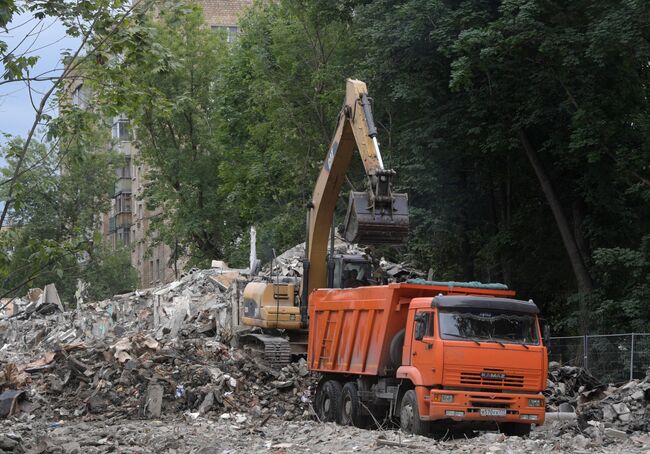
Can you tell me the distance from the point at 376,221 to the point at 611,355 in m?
7.80

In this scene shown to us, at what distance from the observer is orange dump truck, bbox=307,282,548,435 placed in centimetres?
1538

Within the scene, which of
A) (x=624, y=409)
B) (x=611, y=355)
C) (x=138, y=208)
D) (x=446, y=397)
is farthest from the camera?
(x=138, y=208)

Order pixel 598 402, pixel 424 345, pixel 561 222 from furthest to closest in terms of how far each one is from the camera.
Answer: pixel 561 222, pixel 598 402, pixel 424 345

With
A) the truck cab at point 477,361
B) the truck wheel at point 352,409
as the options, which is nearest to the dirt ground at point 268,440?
the truck cab at point 477,361

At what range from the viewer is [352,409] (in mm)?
18141

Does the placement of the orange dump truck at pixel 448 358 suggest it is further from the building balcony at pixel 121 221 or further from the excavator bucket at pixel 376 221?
the building balcony at pixel 121 221

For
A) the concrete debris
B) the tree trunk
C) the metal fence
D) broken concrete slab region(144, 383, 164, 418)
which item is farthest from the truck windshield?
the tree trunk

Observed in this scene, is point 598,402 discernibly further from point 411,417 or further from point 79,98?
point 79,98

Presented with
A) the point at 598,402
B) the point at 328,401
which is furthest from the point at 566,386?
the point at 328,401

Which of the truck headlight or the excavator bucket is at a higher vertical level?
the excavator bucket

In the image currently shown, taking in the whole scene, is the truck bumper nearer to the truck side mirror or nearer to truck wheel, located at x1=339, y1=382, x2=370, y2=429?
the truck side mirror

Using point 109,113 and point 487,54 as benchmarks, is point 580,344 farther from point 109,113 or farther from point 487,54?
point 109,113

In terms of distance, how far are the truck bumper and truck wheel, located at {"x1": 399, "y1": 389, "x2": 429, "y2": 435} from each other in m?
0.30

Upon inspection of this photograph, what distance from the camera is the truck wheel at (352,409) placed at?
18.1 meters
